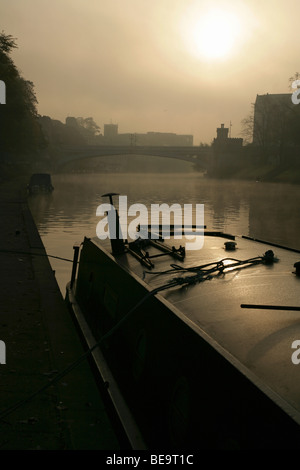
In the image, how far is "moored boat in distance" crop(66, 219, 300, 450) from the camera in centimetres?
274

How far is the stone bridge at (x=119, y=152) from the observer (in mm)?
95250

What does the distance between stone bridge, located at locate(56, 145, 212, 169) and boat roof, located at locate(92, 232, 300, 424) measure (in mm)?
90491

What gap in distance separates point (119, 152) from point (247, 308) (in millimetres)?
93975

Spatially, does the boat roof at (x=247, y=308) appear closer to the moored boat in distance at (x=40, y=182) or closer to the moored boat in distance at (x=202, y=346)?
the moored boat in distance at (x=202, y=346)

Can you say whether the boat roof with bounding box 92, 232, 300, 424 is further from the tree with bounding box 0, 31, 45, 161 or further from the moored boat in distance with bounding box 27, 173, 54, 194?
the moored boat in distance with bounding box 27, 173, 54, 194

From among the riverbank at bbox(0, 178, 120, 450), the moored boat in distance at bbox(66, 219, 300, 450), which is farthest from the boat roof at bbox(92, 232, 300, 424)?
the riverbank at bbox(0, 178, 120, 450)

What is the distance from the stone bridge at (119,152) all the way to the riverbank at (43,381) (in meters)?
87.6

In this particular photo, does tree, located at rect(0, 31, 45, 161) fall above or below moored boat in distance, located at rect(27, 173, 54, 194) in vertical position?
above

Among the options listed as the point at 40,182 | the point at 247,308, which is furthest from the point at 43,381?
the point at 40,182

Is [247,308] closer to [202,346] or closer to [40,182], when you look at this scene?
[202,346]

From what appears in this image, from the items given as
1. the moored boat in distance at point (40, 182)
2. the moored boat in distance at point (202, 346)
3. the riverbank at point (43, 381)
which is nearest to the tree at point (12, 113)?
the moored boat in distance at point (40, 182)

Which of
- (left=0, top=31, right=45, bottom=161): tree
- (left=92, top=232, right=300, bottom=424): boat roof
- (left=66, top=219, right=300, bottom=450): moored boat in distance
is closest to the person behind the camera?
(left=66, top=219, right=300, bottom=450): moored boat in distance
